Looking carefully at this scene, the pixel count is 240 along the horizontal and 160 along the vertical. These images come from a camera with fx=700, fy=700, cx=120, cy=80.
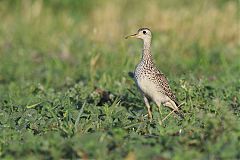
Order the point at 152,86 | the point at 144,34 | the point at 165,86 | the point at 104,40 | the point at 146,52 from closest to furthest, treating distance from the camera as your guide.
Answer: the point at 152,86, the point at 165,86, the point at 146,52, the point at 144,34, the point at 104,40

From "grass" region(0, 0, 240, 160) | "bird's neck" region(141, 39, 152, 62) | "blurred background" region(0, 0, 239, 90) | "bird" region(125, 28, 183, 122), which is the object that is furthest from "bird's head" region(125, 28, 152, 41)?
"blurred background" region(0, 0, 239, 90)

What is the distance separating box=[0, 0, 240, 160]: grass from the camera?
5289 mm

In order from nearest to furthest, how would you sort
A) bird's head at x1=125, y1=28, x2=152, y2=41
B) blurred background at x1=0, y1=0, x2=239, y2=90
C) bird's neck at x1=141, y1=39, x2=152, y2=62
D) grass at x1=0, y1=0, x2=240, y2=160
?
grass at x1=0, y1=0, x2=240, y2=160, bird's neck at x1=141, y1=39, x2=152, y2=62, bird's head at x1=125, y1=28, x2=152, y2=41, blurred background at x1=0, y1=0, x2=239, y2=90

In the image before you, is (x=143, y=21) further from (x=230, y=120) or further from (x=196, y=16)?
(x=230, y=120)

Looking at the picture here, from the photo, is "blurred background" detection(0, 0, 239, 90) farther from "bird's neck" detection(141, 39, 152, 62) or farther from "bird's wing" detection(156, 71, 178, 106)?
"bird's wing" detection(156, 71, 178, 106)

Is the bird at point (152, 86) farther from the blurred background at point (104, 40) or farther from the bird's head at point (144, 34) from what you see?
the blurred background at point (104, 40)

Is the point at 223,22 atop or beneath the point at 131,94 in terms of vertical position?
atop

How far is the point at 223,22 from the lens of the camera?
1183cm

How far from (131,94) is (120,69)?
1.43 metres

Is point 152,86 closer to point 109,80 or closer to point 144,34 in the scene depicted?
point 144,34

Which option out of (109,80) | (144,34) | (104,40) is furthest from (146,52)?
(104,40)

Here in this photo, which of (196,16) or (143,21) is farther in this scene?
(143,21)

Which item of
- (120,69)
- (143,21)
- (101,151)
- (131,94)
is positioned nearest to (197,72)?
(120,69)

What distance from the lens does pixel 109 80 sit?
9.02 meters
